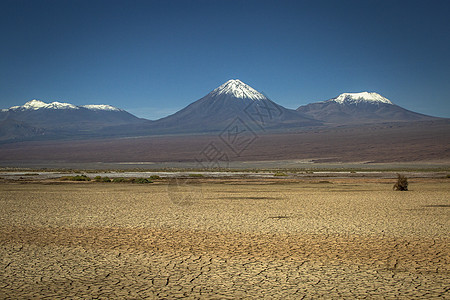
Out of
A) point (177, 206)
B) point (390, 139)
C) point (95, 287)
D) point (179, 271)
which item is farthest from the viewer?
point (390, 139)

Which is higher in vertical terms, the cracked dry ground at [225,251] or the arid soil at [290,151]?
the arid soil at [290,151]

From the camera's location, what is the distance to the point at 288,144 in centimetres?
9562

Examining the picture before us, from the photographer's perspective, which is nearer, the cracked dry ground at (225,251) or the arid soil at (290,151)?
the cracked dry ground at (225,251)

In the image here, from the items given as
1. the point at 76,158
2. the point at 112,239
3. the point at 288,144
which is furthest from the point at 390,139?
the point at 112,239

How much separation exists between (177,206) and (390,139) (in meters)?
84.4

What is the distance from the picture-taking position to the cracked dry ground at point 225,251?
6414mm

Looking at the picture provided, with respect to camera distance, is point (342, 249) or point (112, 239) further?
point (112, 239)

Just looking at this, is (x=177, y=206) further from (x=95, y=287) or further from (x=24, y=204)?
(x=95, y=287)

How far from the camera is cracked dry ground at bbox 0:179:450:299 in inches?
253

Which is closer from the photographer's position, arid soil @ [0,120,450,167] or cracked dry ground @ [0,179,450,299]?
cracked dry ground @ [0,179,450,299]

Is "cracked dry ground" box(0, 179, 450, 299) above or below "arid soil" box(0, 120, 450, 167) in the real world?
below

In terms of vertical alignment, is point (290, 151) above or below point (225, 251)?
above

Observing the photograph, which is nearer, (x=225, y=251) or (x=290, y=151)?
(x=225, y=251)

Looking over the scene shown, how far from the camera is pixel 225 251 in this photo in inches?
343
